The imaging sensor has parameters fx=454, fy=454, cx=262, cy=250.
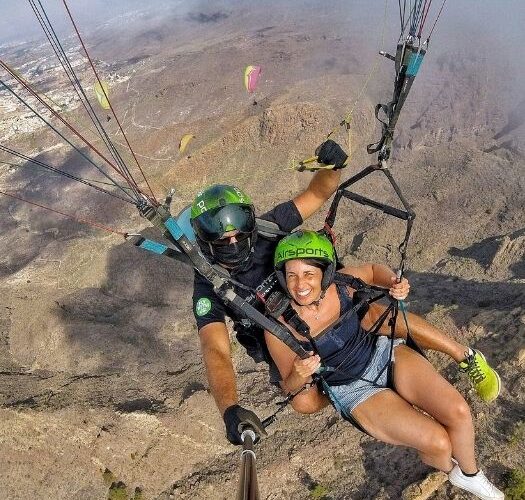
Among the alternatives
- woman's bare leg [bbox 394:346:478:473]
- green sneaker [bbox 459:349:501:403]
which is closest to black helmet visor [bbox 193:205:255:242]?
woman's bare leg [bbox 394:346:478:473]

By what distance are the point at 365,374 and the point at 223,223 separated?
2.63 m

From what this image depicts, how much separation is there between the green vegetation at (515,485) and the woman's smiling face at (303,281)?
4239 millimetres

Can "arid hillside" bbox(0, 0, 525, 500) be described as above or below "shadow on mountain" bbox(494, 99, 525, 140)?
above

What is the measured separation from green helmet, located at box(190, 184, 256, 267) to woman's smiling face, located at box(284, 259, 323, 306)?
2.34 feet

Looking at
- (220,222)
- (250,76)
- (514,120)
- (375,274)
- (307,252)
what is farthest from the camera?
(250,76)

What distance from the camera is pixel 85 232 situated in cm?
2564

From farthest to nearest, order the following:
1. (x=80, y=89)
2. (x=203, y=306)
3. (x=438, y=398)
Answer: (x=80, y=89) → (x=203, y=306) → (x=438, y=398)

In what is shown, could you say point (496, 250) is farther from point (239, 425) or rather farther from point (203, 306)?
point (239, 425)

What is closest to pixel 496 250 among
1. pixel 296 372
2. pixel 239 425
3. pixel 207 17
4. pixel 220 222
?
pixel 296 372

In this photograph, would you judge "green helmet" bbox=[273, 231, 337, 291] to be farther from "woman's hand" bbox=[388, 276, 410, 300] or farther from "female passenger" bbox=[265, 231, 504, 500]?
"woman's hand" bbox=[388, 276, 410, 300]

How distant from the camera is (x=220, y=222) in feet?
19.0

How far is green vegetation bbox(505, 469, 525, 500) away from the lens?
21.3 feet

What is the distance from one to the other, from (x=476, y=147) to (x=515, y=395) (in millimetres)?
25382

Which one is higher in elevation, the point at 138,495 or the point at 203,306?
the point at 203,306
